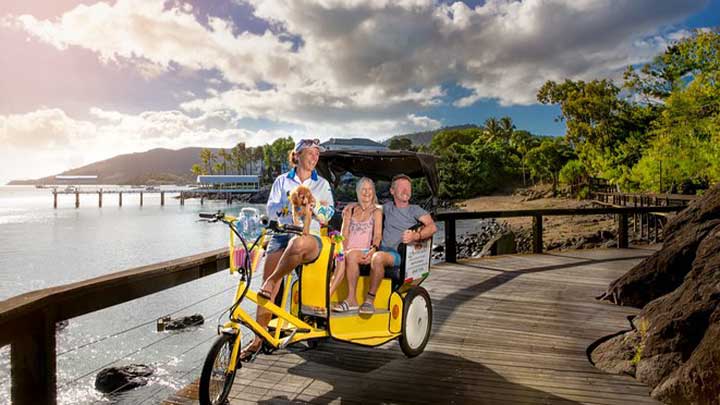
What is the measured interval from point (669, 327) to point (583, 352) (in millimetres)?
793

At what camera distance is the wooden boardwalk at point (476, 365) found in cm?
293

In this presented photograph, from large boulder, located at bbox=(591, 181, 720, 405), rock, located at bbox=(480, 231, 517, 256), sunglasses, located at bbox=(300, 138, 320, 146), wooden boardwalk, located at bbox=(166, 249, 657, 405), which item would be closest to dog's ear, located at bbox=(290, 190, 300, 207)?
sunglasses, located at bbox=(300, 138, 320, 146)

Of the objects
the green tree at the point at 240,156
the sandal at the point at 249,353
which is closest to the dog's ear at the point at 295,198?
the sandal at the point at 249,353

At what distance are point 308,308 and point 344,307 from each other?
290 millimetres

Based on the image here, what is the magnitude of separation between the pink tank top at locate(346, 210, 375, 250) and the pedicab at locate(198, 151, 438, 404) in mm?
201

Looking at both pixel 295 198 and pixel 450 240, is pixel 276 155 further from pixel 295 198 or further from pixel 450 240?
pixel 295 198

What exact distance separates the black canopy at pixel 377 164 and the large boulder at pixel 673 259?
7.41ft

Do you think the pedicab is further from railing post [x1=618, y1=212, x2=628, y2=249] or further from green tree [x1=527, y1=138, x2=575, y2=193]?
green tree [x1=527, y1=138, x2=575, y2=193]

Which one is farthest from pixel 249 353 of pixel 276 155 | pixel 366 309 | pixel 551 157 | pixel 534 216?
pixel 276 155

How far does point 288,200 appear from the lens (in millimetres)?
3027

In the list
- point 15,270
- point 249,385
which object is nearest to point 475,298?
point 249,385

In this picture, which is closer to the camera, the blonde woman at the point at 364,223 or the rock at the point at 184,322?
the blonde woman at the point at 364,223

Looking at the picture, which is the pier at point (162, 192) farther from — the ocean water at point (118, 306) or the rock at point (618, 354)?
the rock at point (618, 354)

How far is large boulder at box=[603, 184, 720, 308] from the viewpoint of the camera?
4.39 m
